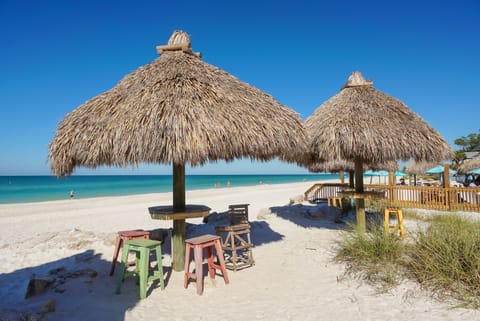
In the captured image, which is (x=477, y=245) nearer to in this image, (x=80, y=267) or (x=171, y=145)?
(x=171, y=145)

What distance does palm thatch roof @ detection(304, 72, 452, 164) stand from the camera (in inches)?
225

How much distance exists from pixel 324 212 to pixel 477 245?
544 cm

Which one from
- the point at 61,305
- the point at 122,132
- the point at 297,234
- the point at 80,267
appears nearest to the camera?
the point at 61,305

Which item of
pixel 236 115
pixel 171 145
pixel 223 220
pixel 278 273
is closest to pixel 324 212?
pixel 223 220

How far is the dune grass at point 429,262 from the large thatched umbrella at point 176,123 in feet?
6.43

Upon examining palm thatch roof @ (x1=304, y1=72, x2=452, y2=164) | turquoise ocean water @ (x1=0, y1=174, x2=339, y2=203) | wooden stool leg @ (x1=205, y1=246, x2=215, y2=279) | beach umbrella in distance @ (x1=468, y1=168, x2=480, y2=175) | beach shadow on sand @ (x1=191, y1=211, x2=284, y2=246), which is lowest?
turquoise ocean water @ (x1=0, y1=174, x2=339, y2=203)

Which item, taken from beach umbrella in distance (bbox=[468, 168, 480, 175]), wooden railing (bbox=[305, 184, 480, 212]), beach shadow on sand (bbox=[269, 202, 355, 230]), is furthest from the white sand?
beach umbrella in distance (bbox=[468, 168, 480, 175])

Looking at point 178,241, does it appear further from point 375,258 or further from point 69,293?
point 375,258

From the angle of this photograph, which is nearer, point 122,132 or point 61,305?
point 61,305

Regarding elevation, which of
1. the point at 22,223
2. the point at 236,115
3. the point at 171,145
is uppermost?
the point at 236,115

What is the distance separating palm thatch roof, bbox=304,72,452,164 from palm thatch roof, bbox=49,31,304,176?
4.26 feet

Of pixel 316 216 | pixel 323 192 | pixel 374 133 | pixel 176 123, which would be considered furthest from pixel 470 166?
pixel 176 123

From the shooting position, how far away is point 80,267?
4.84m

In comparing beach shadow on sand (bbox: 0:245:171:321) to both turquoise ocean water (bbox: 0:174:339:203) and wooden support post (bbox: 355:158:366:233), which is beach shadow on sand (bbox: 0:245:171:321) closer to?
turquoise ocean water (bbox: 0:174:339:203)
